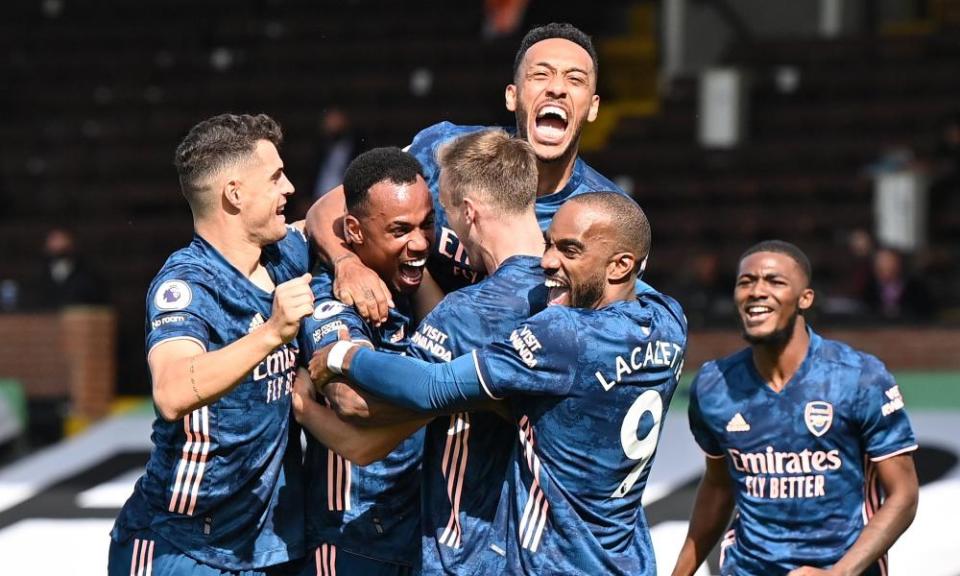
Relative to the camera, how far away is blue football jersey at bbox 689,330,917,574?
5.25 meters

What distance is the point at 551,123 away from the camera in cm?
480

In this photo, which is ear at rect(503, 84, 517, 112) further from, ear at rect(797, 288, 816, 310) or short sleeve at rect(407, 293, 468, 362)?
ear at rect(797, 288, 816, 310)

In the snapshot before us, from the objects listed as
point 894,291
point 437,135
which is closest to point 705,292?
point 894,291

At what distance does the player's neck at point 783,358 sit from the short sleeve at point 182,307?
213cm

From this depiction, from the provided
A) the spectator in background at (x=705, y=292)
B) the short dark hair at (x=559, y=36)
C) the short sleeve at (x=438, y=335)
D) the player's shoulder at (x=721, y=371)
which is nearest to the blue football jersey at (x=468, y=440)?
the short sleeve at (x=438, y=335)

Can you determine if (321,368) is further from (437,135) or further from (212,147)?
(437,135)

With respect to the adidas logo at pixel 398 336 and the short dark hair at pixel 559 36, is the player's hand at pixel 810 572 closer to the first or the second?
the adidas logo at pixel 398 336

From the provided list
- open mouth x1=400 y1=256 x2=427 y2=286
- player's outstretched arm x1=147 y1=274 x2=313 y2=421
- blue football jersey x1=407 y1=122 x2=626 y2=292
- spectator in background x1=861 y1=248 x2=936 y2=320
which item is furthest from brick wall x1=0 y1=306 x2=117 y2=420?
player's outstretched arm x1=147 y1=274 x2=313 y2=421

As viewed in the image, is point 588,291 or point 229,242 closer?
point 588,291

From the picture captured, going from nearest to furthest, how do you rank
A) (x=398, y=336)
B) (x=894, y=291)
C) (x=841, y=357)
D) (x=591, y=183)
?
1. (x=398, y=336)
2. (x=591, y=183)
3. (x=841, y=357)
4. (x=894, y=291)

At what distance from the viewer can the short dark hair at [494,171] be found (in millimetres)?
4203

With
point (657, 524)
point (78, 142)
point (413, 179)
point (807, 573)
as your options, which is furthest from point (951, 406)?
point (78, 142)

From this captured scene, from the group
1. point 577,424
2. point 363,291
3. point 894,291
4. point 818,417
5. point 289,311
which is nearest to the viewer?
point 289,311

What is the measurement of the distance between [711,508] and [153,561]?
2.09m
